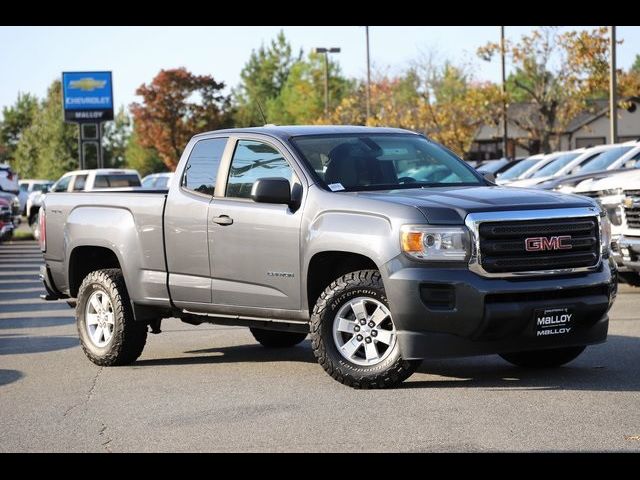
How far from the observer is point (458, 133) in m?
62.8

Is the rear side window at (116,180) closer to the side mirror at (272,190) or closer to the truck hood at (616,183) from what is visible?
the truck hood at (616,183)

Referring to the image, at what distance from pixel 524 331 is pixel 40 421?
3.23 m

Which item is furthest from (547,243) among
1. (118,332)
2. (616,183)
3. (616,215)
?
(616,183)

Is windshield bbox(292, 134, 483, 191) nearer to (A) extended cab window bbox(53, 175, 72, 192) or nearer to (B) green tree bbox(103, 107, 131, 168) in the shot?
(A) extended cab window bbox(53, 175, 72, 192)

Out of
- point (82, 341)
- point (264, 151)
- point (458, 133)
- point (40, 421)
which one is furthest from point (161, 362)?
point (458, 133)

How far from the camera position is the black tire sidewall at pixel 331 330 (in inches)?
359

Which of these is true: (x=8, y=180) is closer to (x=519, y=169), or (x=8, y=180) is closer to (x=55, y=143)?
(x=519, y=169)

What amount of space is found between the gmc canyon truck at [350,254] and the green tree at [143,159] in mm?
104719

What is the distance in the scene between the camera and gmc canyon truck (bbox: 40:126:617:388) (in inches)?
348

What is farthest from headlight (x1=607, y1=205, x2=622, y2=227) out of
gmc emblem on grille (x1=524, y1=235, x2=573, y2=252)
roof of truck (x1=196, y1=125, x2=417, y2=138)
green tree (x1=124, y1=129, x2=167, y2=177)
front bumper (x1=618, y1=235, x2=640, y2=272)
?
green tree (x1=124, y1=129, x2=167, y2=177)

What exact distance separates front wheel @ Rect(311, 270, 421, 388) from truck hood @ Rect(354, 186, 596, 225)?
59 cm

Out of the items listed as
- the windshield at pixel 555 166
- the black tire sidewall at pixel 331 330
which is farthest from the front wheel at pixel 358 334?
the windshield at pixel 555 166
